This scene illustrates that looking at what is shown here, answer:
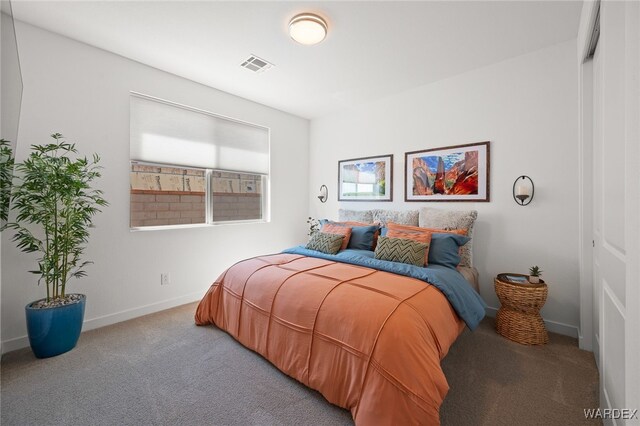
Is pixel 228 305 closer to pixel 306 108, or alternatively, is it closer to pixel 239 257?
pixel 239 257

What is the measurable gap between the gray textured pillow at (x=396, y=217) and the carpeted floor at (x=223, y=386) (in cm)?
134

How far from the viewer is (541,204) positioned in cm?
261

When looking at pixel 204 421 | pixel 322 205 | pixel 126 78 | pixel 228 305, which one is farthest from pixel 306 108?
pixel 204 421

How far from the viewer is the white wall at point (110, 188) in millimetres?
2248

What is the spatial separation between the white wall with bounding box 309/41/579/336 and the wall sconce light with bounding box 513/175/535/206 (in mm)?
48

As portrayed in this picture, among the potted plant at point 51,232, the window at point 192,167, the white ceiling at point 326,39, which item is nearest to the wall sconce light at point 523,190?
the white ceiling at point 326,39

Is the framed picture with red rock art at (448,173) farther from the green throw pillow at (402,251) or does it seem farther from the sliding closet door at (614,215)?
the sliding closet door at (614,215)

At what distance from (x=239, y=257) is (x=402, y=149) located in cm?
276

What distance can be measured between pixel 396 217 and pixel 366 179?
0.92 meters

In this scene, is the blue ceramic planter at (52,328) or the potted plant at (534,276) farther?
the potted plant at (534,276)

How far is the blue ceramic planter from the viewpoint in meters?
2.03

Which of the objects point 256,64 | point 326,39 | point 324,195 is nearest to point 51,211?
point 256,64

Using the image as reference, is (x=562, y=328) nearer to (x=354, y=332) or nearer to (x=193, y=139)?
(x=354, y=332)

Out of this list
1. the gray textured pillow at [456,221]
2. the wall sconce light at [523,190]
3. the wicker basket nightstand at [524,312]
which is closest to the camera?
the wicker basket nightstand at [524,312]
